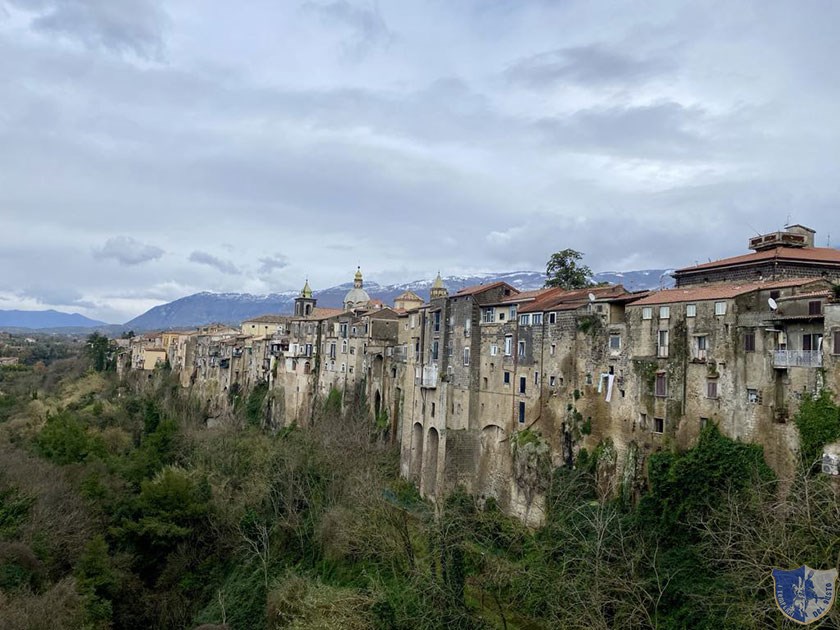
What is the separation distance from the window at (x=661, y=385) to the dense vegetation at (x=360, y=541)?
306cm

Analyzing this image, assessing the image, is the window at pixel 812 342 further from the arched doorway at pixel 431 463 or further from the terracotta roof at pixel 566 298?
the arched doorway at pixel 431 463

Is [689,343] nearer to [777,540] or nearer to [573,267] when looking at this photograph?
[777,540]

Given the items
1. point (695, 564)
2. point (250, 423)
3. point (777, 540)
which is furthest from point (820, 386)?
point (250, 423)

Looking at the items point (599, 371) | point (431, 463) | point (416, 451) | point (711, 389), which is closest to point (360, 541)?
point (431, 463)

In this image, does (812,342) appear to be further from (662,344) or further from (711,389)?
(662,344)

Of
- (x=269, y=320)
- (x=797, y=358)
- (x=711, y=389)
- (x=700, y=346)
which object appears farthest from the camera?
(x=269, y=320)

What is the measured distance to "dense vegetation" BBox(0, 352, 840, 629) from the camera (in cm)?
2884

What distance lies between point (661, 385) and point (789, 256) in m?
11.8

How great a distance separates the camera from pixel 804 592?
882 inches

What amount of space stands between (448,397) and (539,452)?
1052 cm

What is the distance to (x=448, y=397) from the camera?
2024 inches

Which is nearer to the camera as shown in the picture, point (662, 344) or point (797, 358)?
point (797, 358)

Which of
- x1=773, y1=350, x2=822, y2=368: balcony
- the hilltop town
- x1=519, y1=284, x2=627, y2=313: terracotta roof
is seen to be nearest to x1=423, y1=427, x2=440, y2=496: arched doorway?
the hilltop town

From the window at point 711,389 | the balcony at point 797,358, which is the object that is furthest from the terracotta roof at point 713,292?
the window at point 711,389
